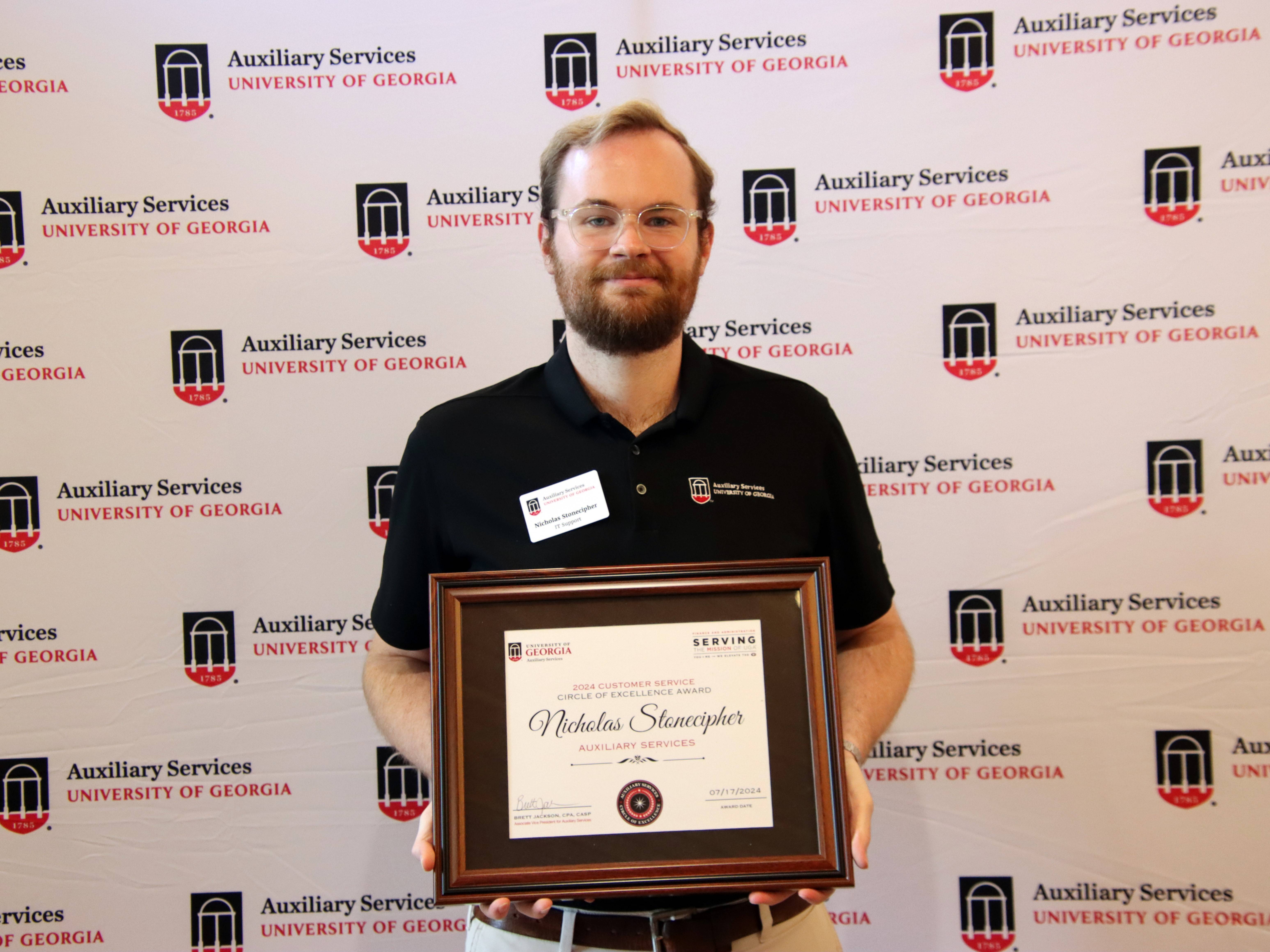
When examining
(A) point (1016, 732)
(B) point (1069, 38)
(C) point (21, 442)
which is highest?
(B) point (1069, 38)

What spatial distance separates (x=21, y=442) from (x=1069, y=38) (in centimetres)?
307

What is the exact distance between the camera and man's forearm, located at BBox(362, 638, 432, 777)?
4.88 ft

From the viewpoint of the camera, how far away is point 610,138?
5.13 feet

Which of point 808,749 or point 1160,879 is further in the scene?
point 1160,879

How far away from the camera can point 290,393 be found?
236 centimetres

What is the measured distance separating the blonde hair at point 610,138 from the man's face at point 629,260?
0.05 ft

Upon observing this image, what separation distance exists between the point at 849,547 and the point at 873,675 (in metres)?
0.24

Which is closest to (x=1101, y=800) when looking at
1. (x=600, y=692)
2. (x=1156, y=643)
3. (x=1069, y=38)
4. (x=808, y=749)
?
(x=1156, y=643)

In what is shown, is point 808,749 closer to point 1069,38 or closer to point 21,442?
point 1069,38

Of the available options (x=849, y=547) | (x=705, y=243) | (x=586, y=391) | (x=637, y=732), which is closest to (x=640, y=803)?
(x=637, y=732)

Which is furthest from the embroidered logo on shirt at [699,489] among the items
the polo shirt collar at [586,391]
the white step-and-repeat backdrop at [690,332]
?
the white step-and-repeat backdrop at [690,332]

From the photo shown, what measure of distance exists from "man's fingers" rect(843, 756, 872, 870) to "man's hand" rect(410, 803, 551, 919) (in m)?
0.45

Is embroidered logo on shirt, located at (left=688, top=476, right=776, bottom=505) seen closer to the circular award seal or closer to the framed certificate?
the framed certificate

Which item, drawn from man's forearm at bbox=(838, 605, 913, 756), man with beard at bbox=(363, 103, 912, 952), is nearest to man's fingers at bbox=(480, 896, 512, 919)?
man with beard at bbox=(363, 103, 912, 952)
